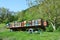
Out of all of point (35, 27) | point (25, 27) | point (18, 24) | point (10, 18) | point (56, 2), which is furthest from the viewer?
point (10, 18)

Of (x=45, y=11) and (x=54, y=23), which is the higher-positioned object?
(x=45, y=11)

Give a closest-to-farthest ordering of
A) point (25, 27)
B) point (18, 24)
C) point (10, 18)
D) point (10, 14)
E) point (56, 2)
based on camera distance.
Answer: point (56, 2) < point (25, 27) < point (18, 24) < point (10, 18) < point (10, 14)

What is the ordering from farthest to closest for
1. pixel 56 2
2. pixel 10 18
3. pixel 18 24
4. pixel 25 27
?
pixel 10 18, pixel 18 24, pixel 25 27, pixel 56 2

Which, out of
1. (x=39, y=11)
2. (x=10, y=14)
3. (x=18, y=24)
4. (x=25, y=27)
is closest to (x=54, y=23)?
(x=39, y=11)

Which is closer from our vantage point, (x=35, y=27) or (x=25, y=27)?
(x=35, y=27)

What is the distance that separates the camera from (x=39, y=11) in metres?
30.3

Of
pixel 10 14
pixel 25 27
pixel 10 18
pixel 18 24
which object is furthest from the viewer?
pixel 10 14

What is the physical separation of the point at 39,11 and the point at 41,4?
117cm

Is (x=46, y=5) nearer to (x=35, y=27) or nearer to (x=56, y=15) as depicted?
(x=56, y=15)

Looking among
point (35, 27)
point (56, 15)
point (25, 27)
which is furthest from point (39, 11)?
point (25, 27)

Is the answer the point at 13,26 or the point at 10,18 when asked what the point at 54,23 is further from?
the point at 10,18

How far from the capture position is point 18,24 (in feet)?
136

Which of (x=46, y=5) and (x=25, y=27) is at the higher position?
(x=46, y=5)

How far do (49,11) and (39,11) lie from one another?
1.60 metres
